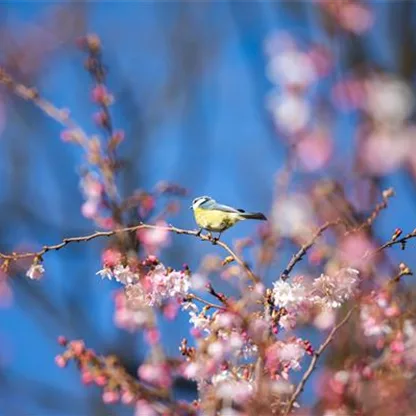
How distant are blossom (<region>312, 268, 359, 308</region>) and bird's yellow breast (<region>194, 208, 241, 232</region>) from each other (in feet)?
2.73

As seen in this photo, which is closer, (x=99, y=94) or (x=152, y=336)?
(x=152, y=336)

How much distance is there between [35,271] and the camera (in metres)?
2.75

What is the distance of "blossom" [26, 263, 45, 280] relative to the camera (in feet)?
8.95

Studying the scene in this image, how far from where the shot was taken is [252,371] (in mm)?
2549

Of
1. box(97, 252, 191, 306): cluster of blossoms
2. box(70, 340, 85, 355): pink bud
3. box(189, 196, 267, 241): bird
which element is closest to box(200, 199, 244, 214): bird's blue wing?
box(189, 196, 267, 241): bird

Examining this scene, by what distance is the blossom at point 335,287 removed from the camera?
8.38 feet

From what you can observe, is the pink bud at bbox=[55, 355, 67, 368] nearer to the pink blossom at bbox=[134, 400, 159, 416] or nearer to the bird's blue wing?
the pink blossom at bbox=[134, 400, 159, 416]

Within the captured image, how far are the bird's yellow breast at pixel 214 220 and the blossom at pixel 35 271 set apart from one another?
0.97 meters

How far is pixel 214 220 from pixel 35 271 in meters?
1.03

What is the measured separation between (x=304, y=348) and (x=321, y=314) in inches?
6.2

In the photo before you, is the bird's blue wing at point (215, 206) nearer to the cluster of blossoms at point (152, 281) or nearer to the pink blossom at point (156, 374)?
the cluster of blossoms at point (152, 281)

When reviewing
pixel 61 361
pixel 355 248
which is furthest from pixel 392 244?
pixel 61 361

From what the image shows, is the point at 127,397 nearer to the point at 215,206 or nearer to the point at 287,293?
the point at 287,293

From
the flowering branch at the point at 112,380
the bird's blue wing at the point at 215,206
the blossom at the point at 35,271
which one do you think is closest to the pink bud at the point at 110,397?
the flowering branch at the point at 112,380
